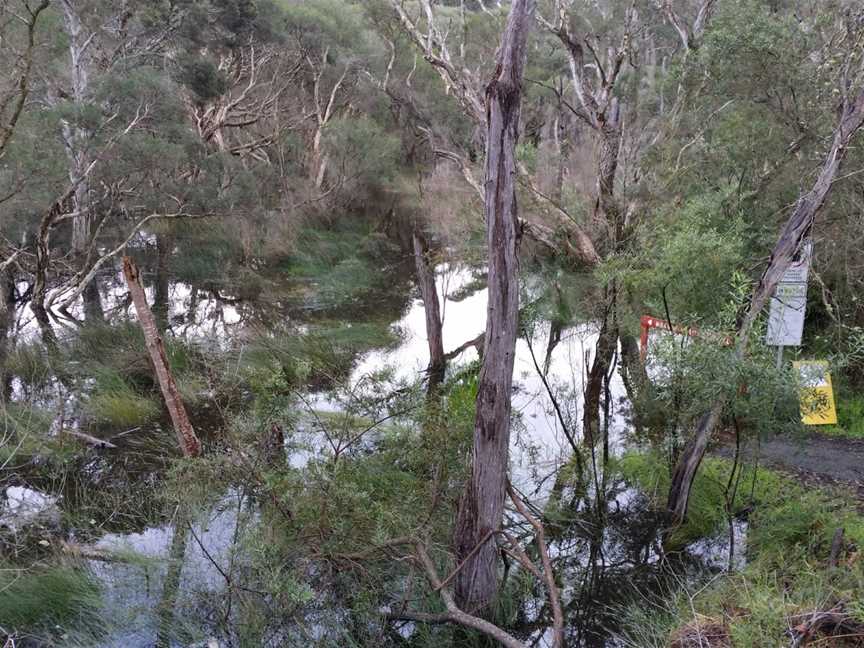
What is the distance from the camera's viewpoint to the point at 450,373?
409 inches

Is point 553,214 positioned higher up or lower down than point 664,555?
higher up

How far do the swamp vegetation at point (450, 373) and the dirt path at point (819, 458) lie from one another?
0.05m

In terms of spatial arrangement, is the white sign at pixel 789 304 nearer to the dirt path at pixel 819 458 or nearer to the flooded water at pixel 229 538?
the dirt path at pixel 819 458

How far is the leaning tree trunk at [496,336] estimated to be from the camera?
467 cm

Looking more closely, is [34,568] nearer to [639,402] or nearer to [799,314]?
[639,402]

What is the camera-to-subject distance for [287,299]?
1486cm

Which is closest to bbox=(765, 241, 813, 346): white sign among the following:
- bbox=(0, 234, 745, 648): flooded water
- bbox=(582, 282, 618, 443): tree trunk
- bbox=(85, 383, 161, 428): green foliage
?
bbox=(582, 282, 618, 443): tree trunk

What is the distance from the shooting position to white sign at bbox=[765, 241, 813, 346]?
20.4 ft

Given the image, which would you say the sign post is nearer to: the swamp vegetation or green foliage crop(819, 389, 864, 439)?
the swamp vegetation

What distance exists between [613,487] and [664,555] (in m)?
1.09

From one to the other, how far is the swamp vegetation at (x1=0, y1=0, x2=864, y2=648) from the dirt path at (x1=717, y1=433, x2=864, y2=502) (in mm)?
48

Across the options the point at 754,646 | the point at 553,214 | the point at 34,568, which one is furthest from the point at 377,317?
the point at 754,646

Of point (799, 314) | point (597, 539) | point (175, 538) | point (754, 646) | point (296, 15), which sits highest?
point (296, 15)

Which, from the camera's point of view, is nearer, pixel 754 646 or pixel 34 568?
pixel 754 646
